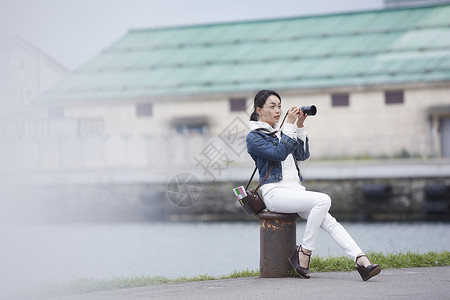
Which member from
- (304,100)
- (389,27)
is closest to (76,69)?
(304,100)

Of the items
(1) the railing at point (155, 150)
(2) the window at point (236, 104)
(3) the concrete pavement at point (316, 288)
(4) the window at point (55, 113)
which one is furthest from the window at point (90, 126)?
(3) the concrete pavement at point (316, 288)

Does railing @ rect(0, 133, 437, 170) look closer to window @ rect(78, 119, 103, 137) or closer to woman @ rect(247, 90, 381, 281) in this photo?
window @ rect(78, 119, 103, 137)

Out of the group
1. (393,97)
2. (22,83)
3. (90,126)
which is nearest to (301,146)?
(393,97)

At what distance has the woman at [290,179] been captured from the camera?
7566 mm

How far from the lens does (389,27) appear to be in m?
40.6

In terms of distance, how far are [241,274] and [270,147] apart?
173 cm

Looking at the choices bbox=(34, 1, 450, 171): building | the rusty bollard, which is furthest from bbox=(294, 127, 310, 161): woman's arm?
bbox=(34, 1, 450, 171): building

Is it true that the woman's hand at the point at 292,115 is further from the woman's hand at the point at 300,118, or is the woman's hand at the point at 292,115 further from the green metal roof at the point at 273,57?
the green metal roof at the point at 273,57

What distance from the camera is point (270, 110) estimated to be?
781 cm

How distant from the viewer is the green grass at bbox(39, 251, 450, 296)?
27.9ft

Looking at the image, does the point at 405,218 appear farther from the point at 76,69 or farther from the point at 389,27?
the point at 76,69

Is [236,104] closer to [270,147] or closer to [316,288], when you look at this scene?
[270,147]

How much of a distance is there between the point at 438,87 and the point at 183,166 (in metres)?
11.9

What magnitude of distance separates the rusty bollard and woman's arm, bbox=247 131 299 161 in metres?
0.63
